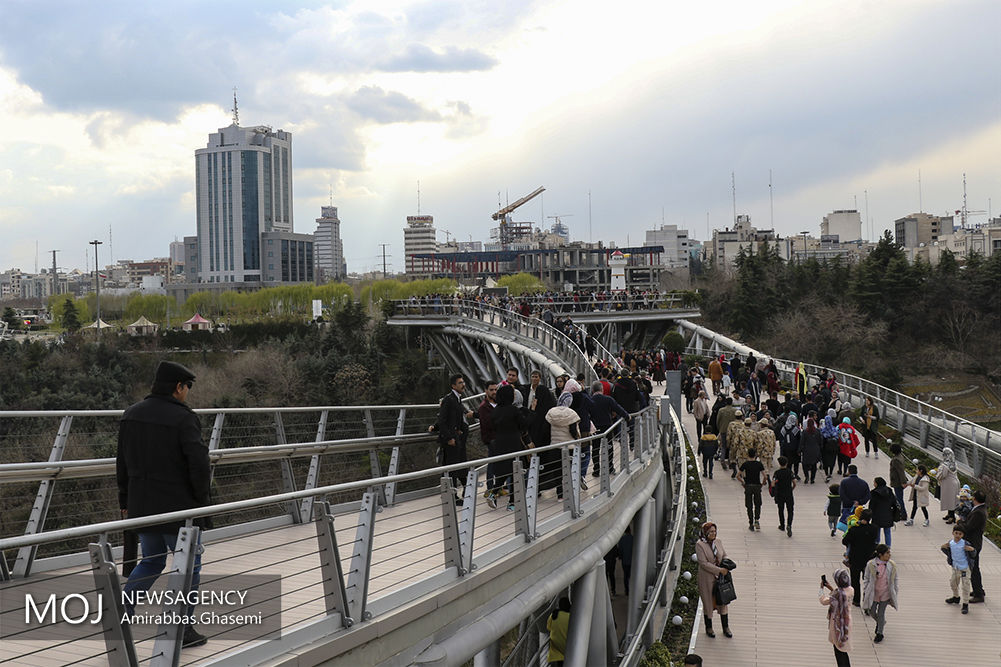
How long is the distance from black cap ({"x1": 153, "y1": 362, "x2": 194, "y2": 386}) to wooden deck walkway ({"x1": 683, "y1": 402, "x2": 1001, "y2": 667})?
7.72 m

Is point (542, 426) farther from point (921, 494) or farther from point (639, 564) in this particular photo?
point (921, 494)

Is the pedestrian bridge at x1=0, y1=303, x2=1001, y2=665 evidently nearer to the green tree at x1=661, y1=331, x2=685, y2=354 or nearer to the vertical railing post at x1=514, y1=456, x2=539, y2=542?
the vertical railing post at x1=514, y1=456, x2=539, y2=542

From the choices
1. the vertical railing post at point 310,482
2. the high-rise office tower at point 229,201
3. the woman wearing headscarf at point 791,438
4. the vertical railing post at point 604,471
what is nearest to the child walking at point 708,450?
the woman wearing headscarf at point 791,438

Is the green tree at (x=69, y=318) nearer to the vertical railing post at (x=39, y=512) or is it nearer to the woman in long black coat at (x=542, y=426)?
the woman in long black coat at (x=542, y=426)

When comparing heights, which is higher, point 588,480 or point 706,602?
point 588,480

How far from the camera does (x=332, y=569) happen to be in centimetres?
510

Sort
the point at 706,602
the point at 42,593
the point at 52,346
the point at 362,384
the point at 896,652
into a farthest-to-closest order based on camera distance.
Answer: the point at 52,346
the point at 362,384
the point at 706,602
the point at 896,652
the point at 42,593

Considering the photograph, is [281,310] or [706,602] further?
[281,310]

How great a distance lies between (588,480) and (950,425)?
15443 millimetres

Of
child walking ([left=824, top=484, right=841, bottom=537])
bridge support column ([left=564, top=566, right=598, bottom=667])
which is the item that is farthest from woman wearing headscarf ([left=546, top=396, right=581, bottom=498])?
child walking ([left=824, top=484, right=841, bottom=537])

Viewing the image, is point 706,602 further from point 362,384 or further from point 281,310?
point 281,310

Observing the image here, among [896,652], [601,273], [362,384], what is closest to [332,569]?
[896,652]

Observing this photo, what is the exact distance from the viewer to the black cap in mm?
5398

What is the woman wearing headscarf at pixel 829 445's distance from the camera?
59.1 ft
